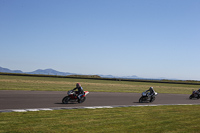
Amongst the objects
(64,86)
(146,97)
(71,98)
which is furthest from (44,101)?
(64,86)

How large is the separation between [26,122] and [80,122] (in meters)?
2.03

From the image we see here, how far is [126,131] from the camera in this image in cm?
801

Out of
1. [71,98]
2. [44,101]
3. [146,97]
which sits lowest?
[44,101]

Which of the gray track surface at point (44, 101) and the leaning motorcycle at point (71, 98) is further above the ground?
the leaning motorcycle at point (71, 98)

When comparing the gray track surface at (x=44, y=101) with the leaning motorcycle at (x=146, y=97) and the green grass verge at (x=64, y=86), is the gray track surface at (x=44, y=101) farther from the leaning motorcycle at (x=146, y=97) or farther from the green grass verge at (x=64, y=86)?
the green grass verge at (x=64, y=86)

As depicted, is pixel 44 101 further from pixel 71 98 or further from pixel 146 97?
pixel 146 97

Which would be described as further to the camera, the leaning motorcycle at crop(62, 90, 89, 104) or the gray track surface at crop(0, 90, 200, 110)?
the leaning motorcycle at crop(62, 90, 89, 104)

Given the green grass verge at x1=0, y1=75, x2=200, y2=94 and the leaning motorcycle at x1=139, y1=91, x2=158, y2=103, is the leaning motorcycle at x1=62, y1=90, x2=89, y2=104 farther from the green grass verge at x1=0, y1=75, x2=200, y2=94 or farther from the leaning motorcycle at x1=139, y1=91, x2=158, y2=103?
the green grass verge at x1=0, y1=75, x2=200, y2=94

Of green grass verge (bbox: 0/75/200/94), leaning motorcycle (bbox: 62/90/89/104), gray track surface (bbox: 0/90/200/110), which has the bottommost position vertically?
gray track surface (bbox: 0/90/200/110)

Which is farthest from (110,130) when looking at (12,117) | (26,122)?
(12,117)

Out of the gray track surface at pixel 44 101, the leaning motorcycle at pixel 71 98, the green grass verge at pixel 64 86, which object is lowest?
the gray track surface at pixel 44 101

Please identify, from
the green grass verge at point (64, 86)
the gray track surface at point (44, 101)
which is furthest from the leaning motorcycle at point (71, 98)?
the green grass verge at point (64, 86)

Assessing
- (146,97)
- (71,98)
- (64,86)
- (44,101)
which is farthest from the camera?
(64,86)

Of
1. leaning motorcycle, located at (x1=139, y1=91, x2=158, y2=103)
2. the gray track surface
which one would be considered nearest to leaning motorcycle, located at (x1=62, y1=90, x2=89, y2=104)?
the gray track surface
